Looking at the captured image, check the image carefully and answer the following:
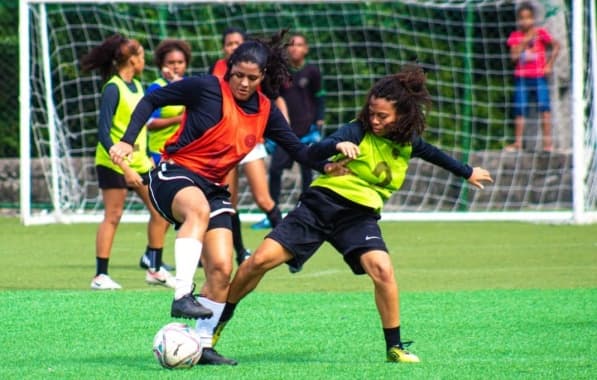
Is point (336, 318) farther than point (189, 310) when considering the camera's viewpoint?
Yes

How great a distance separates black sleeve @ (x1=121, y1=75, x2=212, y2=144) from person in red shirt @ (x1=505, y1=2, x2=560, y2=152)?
10.3m

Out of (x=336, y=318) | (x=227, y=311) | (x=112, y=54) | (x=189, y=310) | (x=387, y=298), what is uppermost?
(x=112, y=54)

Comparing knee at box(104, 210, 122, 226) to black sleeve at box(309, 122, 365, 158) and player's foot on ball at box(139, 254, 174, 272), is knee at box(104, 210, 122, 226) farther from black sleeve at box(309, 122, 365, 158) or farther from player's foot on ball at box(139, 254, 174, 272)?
black sleeve at box(309, 122, 365, 158)

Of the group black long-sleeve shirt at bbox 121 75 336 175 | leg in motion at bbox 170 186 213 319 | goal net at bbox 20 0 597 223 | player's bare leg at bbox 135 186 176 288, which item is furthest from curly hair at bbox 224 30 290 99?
goal net at bbox 20 0 597 223

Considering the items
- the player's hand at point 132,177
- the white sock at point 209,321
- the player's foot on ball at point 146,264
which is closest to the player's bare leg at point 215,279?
the white sock at point 209,321

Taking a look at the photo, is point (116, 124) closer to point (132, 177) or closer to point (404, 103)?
point (132, 177)

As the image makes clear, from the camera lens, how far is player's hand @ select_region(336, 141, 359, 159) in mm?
6488

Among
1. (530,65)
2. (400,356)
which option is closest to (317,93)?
(530,65)

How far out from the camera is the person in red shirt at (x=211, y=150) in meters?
6.70

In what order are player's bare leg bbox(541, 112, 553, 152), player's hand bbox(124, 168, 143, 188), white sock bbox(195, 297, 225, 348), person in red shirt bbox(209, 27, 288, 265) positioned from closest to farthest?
white sock bbox(195, 297, 225, 348) < player's hand bbox(124, 168, 143, 188) < person in red shirt bbox(209, 27, 288, 265) < player's bare leg bbox(541, 112, 553, 152)

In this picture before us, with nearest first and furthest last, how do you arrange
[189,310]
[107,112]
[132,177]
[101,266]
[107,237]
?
[189,310]
[132,177]
[107,112]
[101,266]
[107,237]

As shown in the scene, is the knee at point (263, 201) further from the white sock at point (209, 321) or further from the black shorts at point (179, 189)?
the white sock at point (209, 321)

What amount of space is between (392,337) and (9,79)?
13.6m

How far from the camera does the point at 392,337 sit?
21.5 feet
